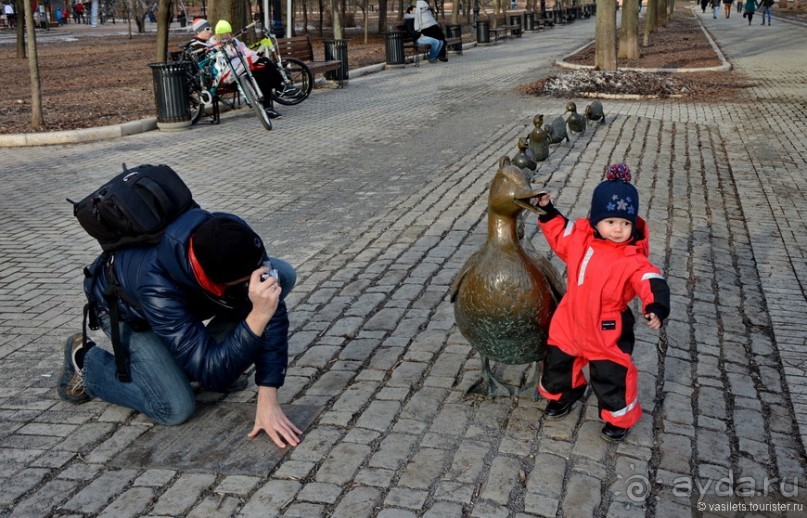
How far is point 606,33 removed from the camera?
17875 mm

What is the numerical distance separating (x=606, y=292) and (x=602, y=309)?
77 millimetres

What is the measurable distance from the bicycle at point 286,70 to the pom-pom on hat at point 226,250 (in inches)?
454

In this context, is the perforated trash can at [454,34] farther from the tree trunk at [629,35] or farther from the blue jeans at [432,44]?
the tree trunk at [629,35]

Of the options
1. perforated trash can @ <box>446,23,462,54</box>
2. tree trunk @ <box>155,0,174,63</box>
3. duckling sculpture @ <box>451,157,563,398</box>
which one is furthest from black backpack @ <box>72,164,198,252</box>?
Result: perforated trash can @ <box>446,23,462,54</box>

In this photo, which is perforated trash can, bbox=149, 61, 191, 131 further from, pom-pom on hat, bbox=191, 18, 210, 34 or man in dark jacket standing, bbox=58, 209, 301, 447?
man in dark jacket standing, bbox=58, 209, 301, 447

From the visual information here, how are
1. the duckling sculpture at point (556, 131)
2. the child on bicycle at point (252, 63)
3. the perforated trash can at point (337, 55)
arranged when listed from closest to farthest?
the duckling sculpture at point (556, 131) < the child on bicycle at point (252, 63) < the perforated trash can at point (337, 55)

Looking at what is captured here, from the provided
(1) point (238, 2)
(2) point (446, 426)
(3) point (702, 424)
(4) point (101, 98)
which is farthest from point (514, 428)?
(4) point (101, 98)

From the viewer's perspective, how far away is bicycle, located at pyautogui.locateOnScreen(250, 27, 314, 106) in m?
15.1

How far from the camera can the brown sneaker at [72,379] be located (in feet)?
14.1

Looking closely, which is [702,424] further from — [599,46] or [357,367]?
[599,46]

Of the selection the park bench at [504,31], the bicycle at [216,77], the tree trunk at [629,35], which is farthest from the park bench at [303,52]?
the park bench at [504,31]

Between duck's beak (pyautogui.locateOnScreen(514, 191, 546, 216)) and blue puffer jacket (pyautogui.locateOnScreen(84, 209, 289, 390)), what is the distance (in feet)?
3.81

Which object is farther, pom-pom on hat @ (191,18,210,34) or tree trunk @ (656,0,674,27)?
tree trunk @ (656,0,674,27)

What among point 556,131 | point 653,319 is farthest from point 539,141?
point 653,319
